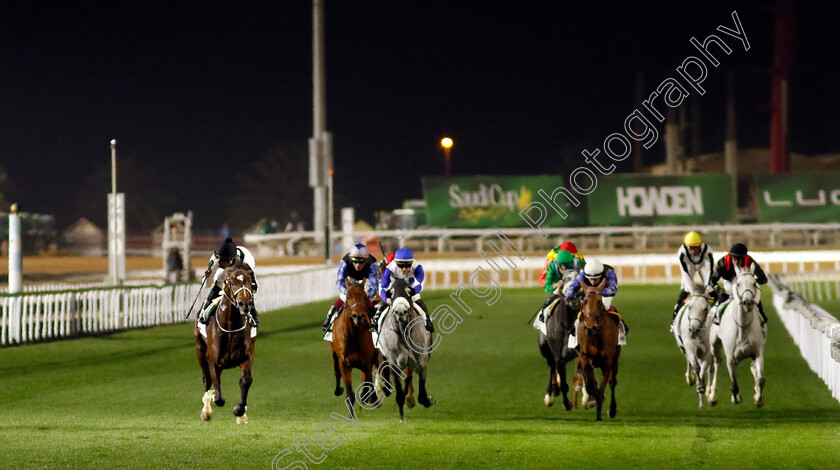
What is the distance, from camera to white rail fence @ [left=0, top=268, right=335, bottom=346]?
2266cm

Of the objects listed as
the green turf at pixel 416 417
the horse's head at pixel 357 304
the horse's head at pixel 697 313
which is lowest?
the green turf at pixel 416 417

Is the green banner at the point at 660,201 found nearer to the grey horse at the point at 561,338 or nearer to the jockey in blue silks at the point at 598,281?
the grey horse at the point at 561,338

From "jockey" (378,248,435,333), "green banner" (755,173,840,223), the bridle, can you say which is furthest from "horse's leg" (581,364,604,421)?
"green banner" (755,173,840,223)

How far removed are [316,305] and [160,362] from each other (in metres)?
15.2

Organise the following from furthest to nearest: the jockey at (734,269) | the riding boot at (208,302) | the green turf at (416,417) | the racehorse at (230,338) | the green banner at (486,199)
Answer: the green banner at (486,199) < the jockey at (734,269) < the riding boot at (208,302) < the racehorse at (230,338) < the green turf at (416,417)

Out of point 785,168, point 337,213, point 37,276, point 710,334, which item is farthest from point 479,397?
point 337,213

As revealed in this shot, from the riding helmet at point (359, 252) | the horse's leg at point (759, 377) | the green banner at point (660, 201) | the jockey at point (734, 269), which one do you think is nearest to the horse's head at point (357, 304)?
the riding helmet at point (359, 252)

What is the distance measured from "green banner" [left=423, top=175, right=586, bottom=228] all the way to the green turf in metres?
33.3

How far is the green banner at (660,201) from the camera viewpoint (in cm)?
5616

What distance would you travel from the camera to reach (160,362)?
19.9 metres

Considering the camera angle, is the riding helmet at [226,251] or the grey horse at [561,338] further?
the grey horse at [561,338]

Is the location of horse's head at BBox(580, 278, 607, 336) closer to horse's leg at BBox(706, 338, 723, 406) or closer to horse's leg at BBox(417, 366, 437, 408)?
horse's leg at BBox(417, 366, 437, 408)

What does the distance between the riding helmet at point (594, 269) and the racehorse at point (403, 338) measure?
1850mm

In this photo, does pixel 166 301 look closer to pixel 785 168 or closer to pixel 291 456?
pixel 291 456
